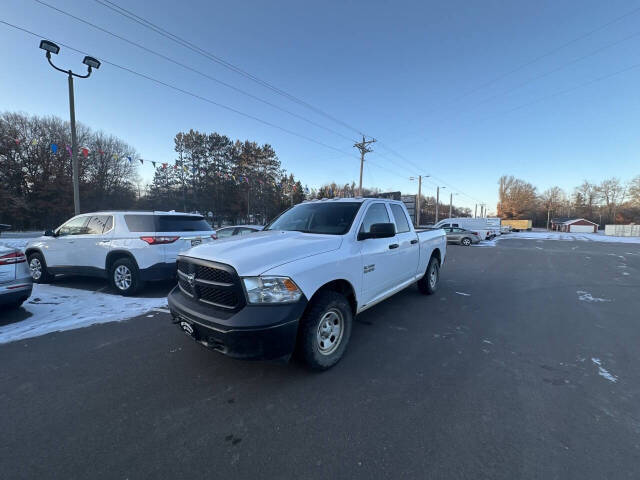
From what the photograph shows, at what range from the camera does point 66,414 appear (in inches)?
86.7

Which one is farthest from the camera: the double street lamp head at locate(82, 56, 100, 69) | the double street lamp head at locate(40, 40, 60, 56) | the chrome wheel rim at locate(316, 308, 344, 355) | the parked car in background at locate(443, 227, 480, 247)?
the parked car in background at locate(443, 227, 480, 247)

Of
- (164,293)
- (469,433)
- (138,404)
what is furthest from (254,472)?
(164,293)

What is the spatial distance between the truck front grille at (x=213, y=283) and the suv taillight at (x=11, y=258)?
10.6 ft

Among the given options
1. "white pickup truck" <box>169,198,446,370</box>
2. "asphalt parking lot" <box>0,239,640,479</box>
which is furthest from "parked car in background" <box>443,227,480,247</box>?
"white pickup truck" <box>169,198,446,370</box>

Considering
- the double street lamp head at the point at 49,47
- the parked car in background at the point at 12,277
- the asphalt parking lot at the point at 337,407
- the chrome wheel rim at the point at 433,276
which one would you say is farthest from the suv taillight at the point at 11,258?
the double street lamp head at the point at 49,47

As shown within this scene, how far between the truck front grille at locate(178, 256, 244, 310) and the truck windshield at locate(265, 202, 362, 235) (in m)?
1.39

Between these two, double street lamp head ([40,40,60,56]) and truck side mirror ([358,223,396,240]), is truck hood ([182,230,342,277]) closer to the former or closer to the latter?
truck side mirror ([358,223,396,240])

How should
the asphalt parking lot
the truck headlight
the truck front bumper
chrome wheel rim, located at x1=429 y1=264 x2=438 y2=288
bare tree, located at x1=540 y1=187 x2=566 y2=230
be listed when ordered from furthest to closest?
bare tree, located at x1=540 y1=187 x2=566 y2=230
chrome wheel rim, located at x1=429 y1=264 x2=438 y2=288
the truck headlight
the truck front bumper
the asphalt parking lot

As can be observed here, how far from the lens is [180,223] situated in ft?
18.9

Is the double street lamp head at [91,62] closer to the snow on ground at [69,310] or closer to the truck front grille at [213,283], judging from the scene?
the snow on ground at [69,310]

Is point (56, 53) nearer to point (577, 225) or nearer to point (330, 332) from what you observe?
point (330, 332)

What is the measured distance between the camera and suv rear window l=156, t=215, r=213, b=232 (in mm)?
5516

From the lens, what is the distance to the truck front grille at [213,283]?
→ 2.42 m

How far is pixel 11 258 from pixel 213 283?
390 centimetres
